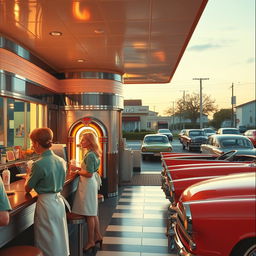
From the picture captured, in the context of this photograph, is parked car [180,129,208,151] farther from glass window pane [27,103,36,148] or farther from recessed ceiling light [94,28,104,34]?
recessed ceiling light [94,28,104,34]

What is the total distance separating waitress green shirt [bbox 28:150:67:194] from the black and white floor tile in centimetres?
187

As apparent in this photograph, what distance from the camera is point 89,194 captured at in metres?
5.39

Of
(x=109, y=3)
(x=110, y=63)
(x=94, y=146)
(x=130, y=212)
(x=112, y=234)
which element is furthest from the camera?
(x=110, y=63)

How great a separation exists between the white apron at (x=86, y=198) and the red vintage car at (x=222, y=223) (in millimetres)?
1936

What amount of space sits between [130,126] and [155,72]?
4570 centimetres

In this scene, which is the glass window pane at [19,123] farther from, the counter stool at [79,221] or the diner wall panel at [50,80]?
the counter stool at [79,221]

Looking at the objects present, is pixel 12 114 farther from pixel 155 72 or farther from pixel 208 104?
pixel 208 104

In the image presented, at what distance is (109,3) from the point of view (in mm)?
4363

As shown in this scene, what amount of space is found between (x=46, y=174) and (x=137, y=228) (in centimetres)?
315

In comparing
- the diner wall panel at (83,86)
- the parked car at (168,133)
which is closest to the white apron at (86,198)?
the diner wall panel at (83,86)

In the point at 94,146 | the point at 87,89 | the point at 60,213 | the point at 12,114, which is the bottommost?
the point at 60,213

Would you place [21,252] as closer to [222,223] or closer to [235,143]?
[222,223]

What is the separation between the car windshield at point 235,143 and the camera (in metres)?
12.7

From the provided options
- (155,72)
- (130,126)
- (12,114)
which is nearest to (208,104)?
(130,126)
